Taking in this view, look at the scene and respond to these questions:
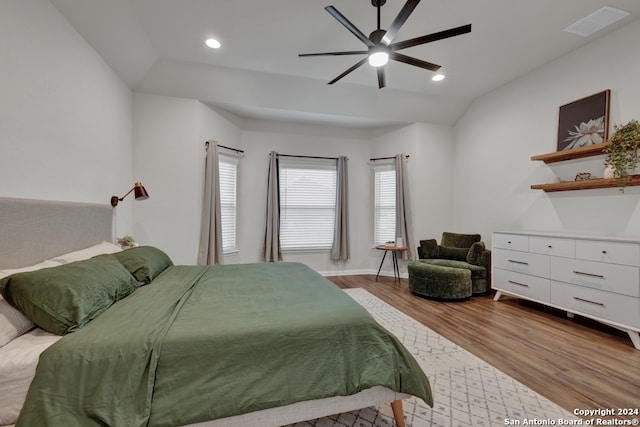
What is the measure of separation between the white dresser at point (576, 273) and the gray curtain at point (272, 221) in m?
3.41

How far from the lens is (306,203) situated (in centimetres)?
507

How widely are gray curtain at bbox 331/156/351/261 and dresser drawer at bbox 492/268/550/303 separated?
2424 mm

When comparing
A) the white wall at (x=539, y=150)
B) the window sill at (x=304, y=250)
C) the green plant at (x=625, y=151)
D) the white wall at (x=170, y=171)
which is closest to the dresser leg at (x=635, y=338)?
the white wall at (x=539, y=150)

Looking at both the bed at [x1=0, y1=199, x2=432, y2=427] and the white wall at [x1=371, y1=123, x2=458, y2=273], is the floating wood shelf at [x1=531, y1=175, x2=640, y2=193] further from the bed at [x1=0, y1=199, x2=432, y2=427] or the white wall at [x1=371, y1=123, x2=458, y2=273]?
the bed at [x1=0, y1=199, x2=432, y2=427]

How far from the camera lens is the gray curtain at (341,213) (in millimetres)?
5023

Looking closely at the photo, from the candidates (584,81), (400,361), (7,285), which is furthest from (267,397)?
(584,81)

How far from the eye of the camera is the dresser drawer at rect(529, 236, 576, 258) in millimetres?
2861

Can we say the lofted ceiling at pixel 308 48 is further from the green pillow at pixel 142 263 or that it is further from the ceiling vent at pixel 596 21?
the green pillow at pixel 142 263

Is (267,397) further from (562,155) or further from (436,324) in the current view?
(562,155)

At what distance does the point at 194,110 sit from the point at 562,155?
4.88 metres

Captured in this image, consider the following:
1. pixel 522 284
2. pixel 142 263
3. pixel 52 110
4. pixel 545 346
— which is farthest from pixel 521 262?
pixel 52 110

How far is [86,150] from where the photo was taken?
2600 mm

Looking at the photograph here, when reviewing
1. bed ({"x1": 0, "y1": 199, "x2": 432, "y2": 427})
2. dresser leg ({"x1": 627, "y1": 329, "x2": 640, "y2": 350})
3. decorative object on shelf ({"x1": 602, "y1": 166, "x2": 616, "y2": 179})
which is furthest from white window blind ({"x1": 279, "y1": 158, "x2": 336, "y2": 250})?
dresser leg ({"x1": 627, "y1": 329, "x2": 640, "y2": 350})

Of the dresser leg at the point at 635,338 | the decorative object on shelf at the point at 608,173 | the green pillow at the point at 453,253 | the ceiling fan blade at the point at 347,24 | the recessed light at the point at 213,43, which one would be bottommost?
the dresser leg at the point at 635,338
